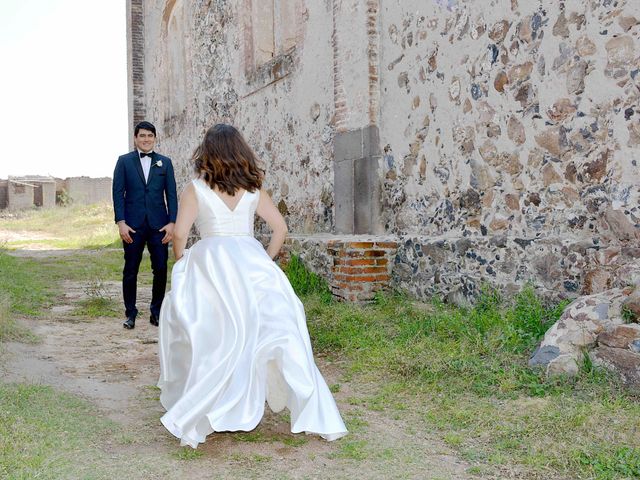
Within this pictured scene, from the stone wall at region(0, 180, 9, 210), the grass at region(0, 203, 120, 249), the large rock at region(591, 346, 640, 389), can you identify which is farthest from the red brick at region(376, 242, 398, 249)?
the stone wall at region(0, 180, 9, 210)

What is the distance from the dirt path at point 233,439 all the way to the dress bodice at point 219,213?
3.42 feet

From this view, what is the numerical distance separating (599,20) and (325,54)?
3665 millimetres

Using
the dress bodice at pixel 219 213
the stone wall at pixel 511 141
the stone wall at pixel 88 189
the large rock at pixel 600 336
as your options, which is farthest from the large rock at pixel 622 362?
the stone wall at pixel 88 189

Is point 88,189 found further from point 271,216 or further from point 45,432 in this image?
point 45,432

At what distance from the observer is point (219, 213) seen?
3492 millimetres

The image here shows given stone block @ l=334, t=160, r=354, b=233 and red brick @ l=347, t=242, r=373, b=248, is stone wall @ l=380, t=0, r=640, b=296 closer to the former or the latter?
red brick @ l=347, t=242, r=373, b=248

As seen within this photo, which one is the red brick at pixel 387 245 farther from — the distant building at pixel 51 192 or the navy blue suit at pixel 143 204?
the distant building at pixel 51 192

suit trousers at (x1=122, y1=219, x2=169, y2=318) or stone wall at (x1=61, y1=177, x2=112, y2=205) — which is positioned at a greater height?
stone wall at (x1=61, y1=177, x2=112, y2=205)

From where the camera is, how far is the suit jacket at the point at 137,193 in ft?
20.2

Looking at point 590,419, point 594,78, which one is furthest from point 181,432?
point 594,78

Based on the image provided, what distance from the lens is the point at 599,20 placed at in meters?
4.36

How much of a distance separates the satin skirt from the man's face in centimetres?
289

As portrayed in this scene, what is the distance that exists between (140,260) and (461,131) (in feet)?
10.2

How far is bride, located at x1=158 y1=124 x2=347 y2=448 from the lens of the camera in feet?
9.88
